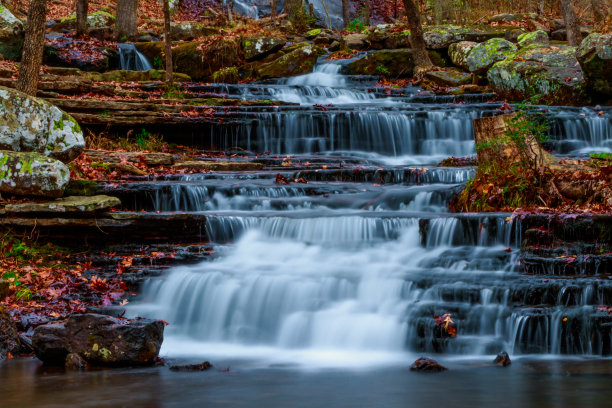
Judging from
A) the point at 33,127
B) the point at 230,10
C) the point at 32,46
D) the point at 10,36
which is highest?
the point at 230,10

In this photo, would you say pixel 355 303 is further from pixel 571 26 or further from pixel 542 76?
pixel 571 26

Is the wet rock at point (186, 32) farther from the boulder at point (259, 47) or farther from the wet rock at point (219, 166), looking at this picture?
the wet rock at point (219, 166)

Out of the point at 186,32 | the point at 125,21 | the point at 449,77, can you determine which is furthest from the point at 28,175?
the point at 186,32

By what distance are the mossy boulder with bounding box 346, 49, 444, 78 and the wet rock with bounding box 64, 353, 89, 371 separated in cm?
1859

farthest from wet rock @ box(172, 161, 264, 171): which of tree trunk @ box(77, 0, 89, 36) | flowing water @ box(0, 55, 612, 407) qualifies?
tree trunk @ box(77, 0, 89, 36)

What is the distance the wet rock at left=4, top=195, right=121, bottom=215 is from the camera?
8156 mm

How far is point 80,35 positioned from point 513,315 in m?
21.7

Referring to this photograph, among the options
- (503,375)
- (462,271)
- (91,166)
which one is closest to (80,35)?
(91,166)

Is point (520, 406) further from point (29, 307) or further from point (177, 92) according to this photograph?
Result: point (177, 92)

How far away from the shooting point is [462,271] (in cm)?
685

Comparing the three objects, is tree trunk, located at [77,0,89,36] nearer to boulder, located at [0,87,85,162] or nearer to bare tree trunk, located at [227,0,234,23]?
bare tree trunk, located at [227,0,234,23]

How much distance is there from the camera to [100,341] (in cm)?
509

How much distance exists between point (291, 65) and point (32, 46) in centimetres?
1211

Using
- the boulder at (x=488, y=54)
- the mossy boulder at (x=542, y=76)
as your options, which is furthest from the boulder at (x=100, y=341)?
the boulder at (x=488, y=54)
